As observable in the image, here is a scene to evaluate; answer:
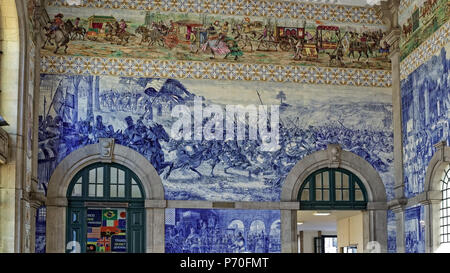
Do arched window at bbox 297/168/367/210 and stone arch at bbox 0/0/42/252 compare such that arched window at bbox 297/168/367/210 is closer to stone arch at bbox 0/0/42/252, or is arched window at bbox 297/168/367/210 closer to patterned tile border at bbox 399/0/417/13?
patterned tile border at bbox 399/0/417/13

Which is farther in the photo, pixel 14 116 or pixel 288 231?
pixel 288 231

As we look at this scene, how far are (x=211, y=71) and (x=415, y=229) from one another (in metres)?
6.40

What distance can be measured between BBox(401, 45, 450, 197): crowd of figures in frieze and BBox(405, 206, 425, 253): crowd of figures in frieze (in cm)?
46

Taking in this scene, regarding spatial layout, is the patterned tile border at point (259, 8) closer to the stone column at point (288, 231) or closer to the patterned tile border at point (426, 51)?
the patterned tile border at point (426, 51)

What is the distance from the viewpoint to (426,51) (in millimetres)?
14695

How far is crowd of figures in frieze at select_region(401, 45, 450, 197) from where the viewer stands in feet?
44.9

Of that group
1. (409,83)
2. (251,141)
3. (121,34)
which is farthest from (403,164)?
(121,34)

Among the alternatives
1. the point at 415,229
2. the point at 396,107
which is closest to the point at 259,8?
the point at 396,107

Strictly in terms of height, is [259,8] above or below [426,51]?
above

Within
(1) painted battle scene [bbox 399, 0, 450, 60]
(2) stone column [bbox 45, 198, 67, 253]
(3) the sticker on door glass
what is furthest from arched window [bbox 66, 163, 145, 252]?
(1) painted battle scene [bbox 399, 0, 450, 60]

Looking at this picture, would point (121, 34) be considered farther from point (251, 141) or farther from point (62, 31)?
point (251, 141)

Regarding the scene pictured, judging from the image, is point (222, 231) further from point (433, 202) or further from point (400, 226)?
point (433, 202)

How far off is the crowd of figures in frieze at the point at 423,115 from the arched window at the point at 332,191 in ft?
4.43

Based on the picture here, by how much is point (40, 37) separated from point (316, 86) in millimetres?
7165
